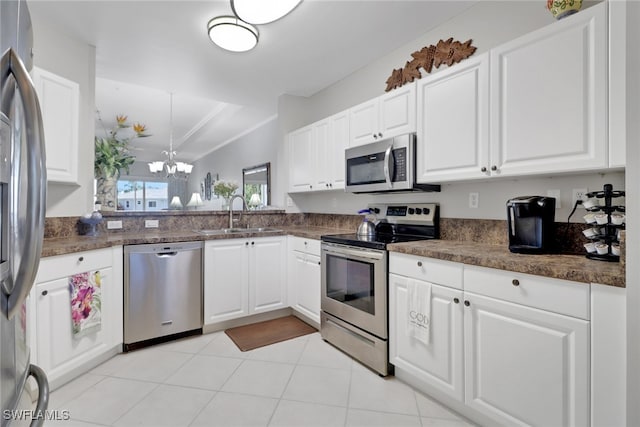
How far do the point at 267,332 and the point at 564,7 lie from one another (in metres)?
3.00

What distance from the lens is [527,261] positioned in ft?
4.60

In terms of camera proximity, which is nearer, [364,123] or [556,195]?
[556,195]

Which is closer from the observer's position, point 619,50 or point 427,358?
point 619,50

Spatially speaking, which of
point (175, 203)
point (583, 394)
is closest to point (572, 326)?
point (583, 394)

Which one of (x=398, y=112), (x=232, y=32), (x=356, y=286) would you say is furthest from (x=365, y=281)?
(x=232, y=32)

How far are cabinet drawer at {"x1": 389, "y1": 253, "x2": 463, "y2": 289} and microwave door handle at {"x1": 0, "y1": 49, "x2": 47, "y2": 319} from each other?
168 centimetres

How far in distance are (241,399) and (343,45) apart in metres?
2.75

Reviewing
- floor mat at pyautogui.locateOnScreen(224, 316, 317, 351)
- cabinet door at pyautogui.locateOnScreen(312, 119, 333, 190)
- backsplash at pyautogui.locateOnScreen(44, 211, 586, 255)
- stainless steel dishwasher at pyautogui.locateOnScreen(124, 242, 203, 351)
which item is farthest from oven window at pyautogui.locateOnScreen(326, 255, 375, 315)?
stainless steel dishwasher at pyautogui.locateOnScreen(124, 242, 203, 351)

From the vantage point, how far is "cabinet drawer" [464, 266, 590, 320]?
1.23 meters

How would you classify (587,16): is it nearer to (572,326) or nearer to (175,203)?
(572,326)

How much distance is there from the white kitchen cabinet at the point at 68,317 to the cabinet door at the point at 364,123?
6.87 feet

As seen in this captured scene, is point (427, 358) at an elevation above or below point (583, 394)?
below

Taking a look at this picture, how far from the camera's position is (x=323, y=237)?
8.58 feet

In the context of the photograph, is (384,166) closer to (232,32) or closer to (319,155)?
(319,155)
